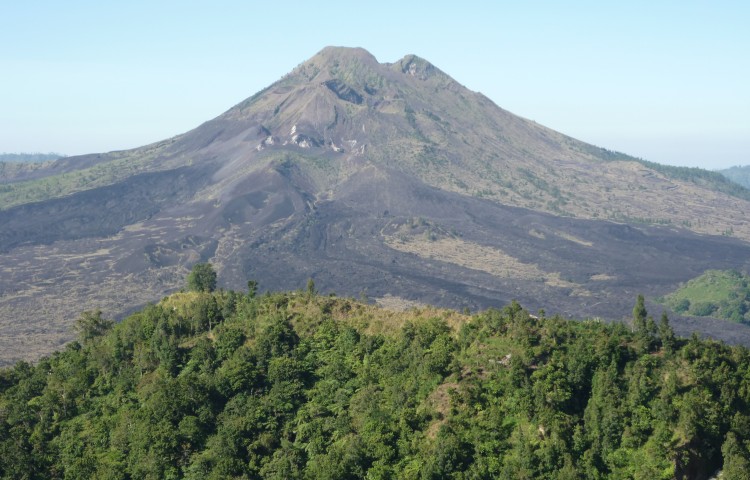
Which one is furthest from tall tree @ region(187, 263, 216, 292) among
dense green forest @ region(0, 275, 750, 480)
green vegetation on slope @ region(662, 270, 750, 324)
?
green vegetation on slope @ region(662, 270, 750, 324)

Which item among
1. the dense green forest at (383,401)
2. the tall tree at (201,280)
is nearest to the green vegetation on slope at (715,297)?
the tall tree at (201,280)

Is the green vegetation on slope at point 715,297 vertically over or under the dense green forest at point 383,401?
under

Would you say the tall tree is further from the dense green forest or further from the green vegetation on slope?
the green vegetation on slope

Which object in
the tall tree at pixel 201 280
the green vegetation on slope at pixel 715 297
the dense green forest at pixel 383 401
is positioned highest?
the tall tree at pixel 201 280

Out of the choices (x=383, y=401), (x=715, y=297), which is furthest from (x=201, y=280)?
(x=715, y=297)

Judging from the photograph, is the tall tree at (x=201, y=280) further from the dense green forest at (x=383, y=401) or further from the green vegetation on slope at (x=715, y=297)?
the green vegetation on slope at (x=715, y=297)

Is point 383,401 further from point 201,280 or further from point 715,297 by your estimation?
point 715,297

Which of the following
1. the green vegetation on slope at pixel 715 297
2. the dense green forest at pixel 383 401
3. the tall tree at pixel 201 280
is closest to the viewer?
the dense green forest at pixel 383 401

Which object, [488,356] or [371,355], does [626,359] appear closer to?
[488,356]
